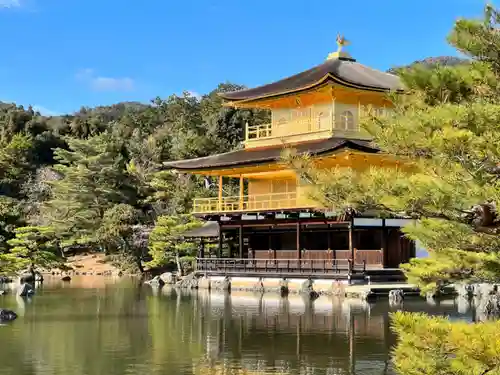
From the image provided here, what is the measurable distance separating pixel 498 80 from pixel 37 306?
1549 centimetres

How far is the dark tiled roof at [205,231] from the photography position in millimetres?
25203

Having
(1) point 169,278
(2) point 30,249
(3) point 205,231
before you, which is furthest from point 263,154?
(2) point 30,249

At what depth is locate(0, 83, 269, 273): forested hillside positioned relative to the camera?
31.2m

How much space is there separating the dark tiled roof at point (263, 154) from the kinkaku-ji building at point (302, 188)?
0.03 meters

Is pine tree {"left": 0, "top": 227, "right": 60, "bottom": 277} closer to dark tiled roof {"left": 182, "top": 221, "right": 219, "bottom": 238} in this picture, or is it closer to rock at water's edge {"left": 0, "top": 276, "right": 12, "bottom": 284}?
rock at water's edge {"left": 0, "top": 276, "right": 12, "bottom": 284}

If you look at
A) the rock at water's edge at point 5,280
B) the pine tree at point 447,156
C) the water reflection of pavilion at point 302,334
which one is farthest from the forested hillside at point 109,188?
the pine tree at point 447,156

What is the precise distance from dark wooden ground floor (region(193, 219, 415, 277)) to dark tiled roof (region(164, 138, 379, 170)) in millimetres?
2220

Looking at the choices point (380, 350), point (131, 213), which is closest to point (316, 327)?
point (380, 350)

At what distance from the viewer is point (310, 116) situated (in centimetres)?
2434

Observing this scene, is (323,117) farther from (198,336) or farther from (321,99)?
(198,336)

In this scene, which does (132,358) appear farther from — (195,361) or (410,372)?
(410,372)

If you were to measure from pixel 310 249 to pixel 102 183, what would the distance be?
15.8m

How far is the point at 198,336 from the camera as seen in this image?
1269 cm

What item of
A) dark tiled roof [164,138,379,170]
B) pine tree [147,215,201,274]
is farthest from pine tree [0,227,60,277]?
dark tiled roof [164,138,379,170]
